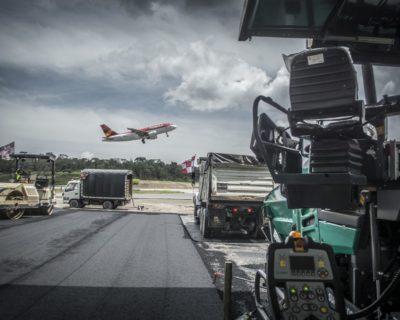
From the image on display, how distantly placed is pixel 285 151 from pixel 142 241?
835 centimetres

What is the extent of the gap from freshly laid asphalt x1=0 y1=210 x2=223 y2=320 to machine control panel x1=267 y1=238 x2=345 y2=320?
7.36 ft

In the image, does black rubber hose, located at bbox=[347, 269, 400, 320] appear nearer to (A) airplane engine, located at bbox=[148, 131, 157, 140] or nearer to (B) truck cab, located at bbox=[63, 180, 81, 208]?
(B) truck cab, located at bbox=[63, 180, 81, 208]

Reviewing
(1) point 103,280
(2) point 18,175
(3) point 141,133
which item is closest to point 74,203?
(2) point 18,175

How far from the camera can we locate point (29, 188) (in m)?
17.3

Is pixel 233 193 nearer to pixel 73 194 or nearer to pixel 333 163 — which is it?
pixel 333 163

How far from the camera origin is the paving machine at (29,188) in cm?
1627

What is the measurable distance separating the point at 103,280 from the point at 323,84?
4.85 metres

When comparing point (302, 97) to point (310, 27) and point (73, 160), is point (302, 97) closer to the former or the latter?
point (310, 27)

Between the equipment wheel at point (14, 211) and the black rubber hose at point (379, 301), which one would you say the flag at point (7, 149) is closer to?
the equipment wheel at point (14, 211)

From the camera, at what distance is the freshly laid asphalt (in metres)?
4.84

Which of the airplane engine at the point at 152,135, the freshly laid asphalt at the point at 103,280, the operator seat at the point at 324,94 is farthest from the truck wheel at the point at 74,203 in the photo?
the airplane engine at the point at 152,135

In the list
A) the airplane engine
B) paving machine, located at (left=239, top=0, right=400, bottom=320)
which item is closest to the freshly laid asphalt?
paving machine, located at (left=239, top=0, right=400, bottom=320)

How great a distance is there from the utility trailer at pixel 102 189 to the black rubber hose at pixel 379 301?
26.5 metres

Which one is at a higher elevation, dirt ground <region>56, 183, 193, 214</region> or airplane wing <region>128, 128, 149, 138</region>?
airplane wing <region>128, 128, 149, 138</region>
